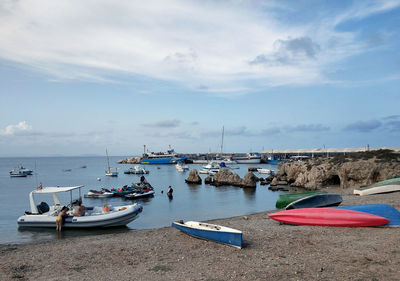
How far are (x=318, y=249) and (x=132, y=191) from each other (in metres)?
26.6

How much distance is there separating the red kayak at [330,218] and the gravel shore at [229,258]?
1.29 ft

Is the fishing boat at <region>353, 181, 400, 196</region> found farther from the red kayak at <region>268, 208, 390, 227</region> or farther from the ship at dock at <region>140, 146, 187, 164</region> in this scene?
the ship at dock at <region>140, 146, 187, 164</region>

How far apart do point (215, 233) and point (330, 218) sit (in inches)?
225

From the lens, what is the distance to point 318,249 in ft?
33.5

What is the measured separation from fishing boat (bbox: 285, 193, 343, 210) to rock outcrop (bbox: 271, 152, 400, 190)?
16278 millimetres

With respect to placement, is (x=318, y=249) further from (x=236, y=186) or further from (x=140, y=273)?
(x=236, y=186)

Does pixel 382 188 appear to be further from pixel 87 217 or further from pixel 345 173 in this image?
pixel 87 217

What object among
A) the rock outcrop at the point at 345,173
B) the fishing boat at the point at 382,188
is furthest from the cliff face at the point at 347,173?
the fishing boat at the point at 382,188

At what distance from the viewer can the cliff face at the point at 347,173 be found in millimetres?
32656

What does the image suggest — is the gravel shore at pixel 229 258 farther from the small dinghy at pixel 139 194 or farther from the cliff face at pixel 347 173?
the cliff face at pixel 347 173

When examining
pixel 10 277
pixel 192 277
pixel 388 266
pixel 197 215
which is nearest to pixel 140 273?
pixel 192 277

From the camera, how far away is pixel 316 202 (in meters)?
18.3

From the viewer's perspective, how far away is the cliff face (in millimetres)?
32656

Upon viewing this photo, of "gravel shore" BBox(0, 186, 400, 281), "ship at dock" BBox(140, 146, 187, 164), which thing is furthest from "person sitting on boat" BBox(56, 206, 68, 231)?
"ship at dock" BBox(140, 146, 187, 164)
